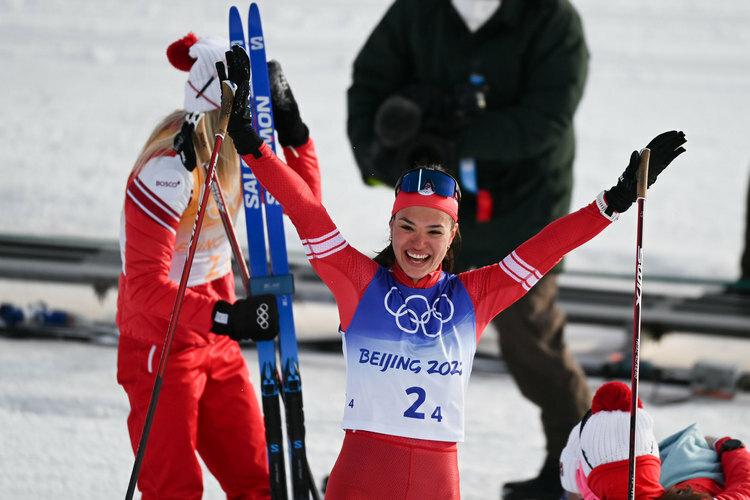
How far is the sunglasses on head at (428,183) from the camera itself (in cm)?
229

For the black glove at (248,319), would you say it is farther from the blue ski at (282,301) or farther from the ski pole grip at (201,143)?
the ski pole grip at (201,143)

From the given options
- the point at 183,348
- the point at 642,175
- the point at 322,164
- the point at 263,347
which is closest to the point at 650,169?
the point at 642,175

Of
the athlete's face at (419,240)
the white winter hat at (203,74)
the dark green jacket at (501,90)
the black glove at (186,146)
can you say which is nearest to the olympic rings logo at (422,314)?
the athlete's face at (419,240)

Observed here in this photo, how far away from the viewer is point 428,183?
2.29 meters

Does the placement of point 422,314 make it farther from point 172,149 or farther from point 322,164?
point 322,164

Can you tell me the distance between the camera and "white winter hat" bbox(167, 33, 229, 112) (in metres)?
2.62

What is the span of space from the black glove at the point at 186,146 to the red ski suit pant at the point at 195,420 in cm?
51

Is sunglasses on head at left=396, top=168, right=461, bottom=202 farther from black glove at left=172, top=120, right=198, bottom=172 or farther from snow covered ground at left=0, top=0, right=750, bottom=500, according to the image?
snow covered ground at left=0, top=0, right=750, bottom=500

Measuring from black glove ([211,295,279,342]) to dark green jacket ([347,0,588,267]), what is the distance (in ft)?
4.17

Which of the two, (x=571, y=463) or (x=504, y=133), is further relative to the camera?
(x=504, y=133)

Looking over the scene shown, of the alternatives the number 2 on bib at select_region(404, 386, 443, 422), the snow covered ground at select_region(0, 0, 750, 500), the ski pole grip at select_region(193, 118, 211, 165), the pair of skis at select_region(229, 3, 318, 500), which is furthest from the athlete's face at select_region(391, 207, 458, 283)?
the snow covered ground at select_region(0, 0, 750, 500)

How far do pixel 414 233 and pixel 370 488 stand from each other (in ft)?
1.94

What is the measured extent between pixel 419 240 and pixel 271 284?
599 mm

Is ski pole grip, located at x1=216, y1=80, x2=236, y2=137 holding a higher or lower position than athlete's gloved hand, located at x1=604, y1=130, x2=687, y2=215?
higher
